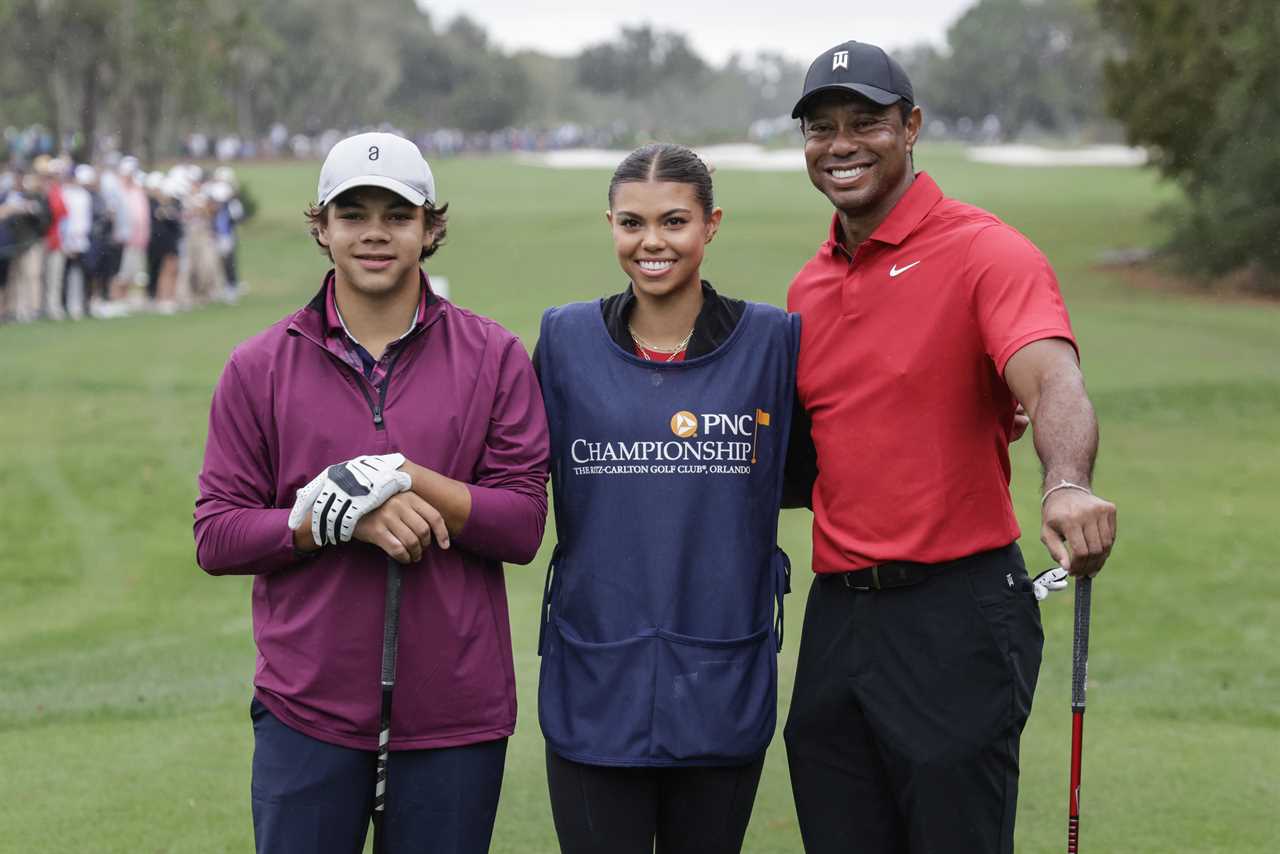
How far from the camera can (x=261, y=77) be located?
299 ft

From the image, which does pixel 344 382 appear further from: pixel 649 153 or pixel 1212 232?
pixel 1212 232

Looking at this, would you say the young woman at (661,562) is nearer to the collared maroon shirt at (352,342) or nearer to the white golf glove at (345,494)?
the collared maroon shirt at (352,342)

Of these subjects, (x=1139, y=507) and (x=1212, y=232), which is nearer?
(x=1139, y=507)

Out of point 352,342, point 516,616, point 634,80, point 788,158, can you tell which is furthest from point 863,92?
point 634,80

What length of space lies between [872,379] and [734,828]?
1.08 m

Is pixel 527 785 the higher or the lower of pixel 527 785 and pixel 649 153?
the lower

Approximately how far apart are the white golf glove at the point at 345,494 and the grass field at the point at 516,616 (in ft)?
8.63

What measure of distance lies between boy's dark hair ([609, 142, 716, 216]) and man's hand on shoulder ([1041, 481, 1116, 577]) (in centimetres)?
117

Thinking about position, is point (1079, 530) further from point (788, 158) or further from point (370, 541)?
point (788, 158)

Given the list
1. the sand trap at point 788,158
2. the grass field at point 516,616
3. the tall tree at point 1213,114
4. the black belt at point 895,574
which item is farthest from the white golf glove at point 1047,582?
the sand trap at point 788,158

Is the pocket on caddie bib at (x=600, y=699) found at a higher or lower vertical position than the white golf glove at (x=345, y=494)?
lower

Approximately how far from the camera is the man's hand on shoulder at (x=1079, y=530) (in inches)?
133

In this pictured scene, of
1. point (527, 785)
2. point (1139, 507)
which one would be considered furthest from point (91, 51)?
point (527, 785)

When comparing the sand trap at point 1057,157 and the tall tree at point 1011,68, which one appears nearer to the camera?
the sand trap at point 1057,157
